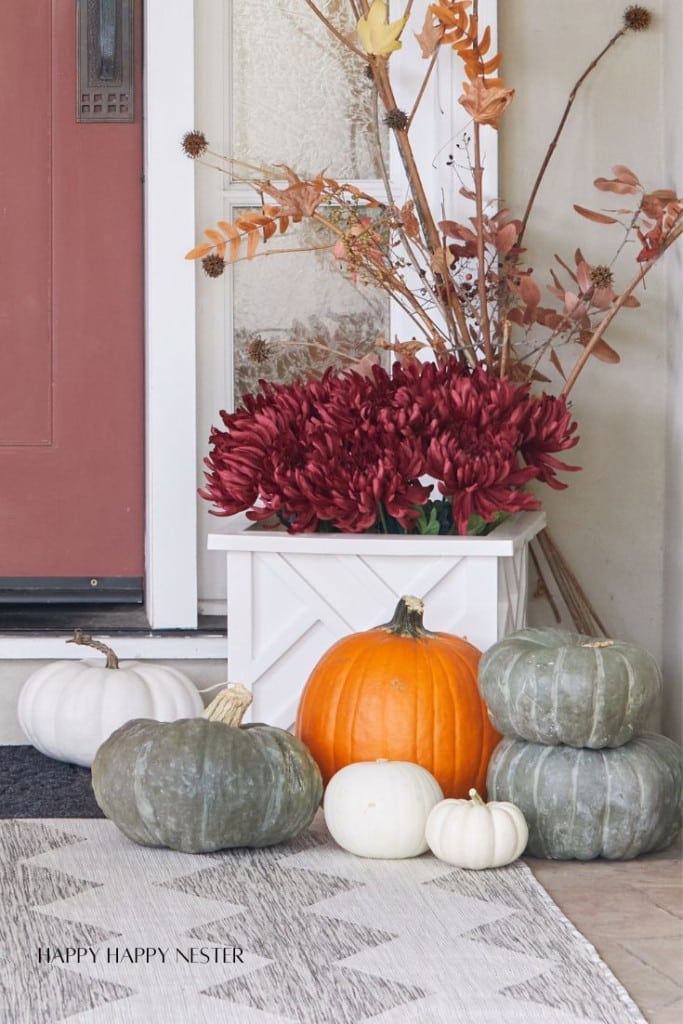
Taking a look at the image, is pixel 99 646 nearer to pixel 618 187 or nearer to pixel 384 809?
pixel 384 809

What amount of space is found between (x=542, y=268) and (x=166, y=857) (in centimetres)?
126

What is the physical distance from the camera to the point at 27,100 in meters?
2.37

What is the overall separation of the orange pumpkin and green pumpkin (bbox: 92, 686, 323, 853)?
0.11 meters

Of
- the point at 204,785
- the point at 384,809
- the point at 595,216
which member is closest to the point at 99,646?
the point at 204,785

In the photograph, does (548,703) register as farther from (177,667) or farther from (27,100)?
(27,100)

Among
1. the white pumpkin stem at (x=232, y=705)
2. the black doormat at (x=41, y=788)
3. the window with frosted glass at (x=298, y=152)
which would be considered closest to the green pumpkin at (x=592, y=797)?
the white pumpkin stem at (x=232, y=705)

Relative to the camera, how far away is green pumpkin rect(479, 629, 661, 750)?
1.59 metres

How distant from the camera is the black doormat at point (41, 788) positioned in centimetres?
190

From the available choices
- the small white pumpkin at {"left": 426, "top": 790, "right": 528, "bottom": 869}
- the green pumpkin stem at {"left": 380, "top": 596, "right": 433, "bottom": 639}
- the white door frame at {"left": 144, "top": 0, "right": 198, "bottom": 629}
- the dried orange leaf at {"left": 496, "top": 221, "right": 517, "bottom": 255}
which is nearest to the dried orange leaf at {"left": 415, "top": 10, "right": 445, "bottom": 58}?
the dried orange leaf at {"left": 496, "top": 221, "right": 517, "bottom": 255}

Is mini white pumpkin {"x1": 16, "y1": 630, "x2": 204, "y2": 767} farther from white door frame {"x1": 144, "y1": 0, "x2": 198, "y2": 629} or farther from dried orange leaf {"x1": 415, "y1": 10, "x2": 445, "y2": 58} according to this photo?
dried orange leaf {"x1": 415, "y1": 10, "x2": 445, "y2": 58}

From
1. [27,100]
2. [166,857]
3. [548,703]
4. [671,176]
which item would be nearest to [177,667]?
[166,857]

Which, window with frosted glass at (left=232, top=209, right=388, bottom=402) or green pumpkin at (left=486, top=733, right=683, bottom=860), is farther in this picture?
window with frosted glass at (left=232, top=209, right=388, bottom=402)

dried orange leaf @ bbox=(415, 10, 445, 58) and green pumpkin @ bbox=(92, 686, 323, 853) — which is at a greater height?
dried orange leaf @ bbox=(415, 10, 445, 58)

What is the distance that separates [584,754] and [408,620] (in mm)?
294
